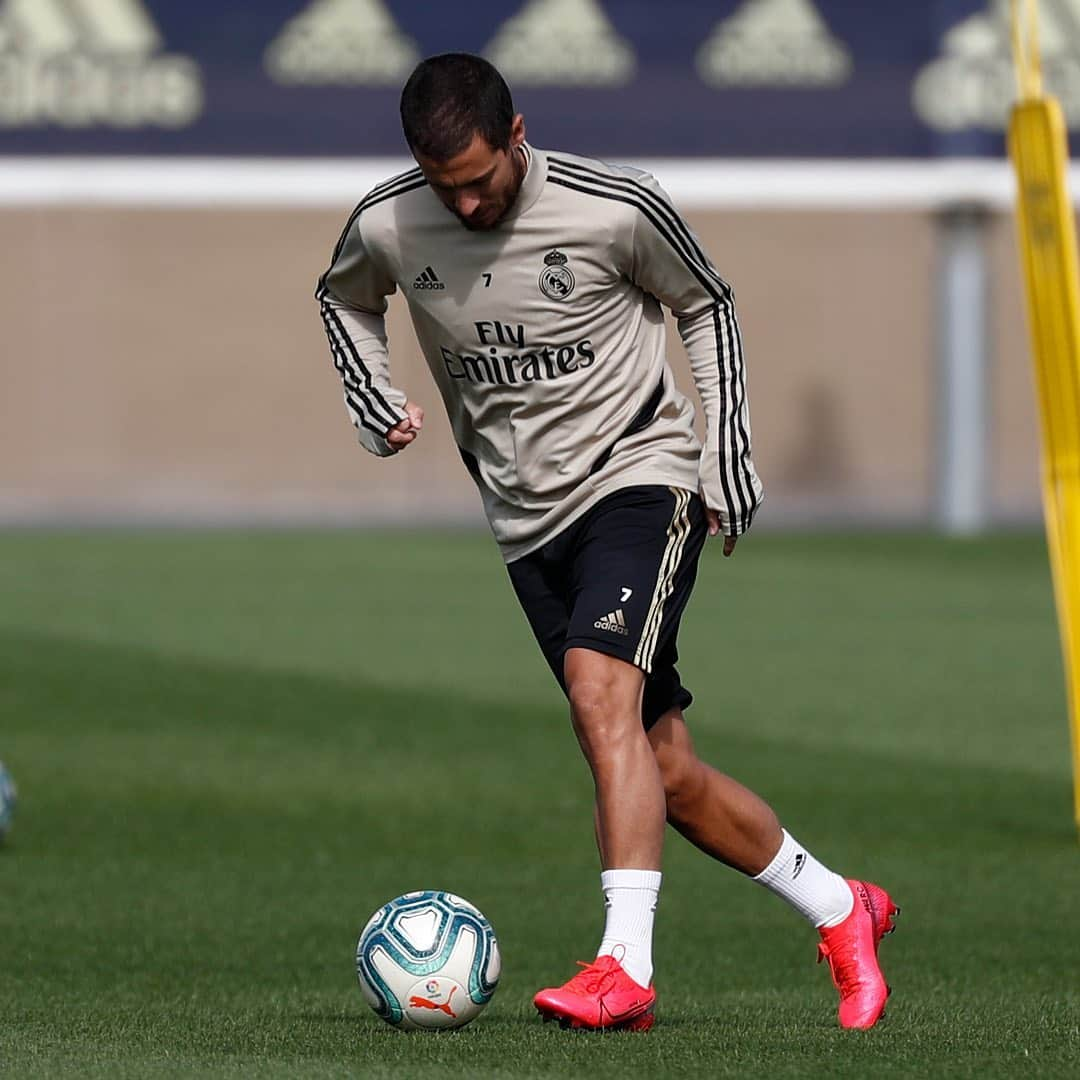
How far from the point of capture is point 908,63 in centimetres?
3269

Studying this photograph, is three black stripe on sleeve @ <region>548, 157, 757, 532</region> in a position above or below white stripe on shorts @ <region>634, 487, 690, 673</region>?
above

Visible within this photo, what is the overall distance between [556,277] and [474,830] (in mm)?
4261

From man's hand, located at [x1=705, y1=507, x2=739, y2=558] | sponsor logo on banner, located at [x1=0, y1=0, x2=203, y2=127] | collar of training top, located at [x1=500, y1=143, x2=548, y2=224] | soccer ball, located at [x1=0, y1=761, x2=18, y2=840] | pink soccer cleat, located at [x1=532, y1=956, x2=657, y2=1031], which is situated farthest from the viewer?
sponsor logo on banner, located at [x1=0, y1=0, x2=203, y2=127]

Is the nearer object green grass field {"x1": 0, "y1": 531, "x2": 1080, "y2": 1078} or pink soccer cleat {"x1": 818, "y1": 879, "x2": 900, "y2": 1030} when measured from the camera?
green grass field {"x1": 0, "y1": 531, "x2": 1080, "y2": 1078}

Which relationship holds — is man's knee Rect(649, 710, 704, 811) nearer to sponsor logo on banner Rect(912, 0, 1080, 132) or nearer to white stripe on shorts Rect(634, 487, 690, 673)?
white stripe on shorts Rect(634, 487, 690, 673)

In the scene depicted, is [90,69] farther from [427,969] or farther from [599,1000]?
[599,1000]

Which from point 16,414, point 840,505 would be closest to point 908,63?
point 840,505

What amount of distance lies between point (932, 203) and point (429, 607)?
15.6 meters

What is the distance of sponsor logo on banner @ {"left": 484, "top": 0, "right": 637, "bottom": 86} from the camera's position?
3253cm

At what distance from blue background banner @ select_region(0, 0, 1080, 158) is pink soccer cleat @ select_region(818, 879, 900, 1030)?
2722cm

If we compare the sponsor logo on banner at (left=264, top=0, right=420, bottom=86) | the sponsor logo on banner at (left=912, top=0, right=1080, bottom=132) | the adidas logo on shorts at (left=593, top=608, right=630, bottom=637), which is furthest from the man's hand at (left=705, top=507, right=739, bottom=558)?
the sponsor logo on banner at (left=912, top=0, right=1080, bottom=132)

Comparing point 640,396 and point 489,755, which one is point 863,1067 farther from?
point 489,755

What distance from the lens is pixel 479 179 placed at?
5535 mm

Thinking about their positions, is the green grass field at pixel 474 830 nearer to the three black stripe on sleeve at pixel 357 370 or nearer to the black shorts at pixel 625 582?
the black shorts at pixel 625 582
